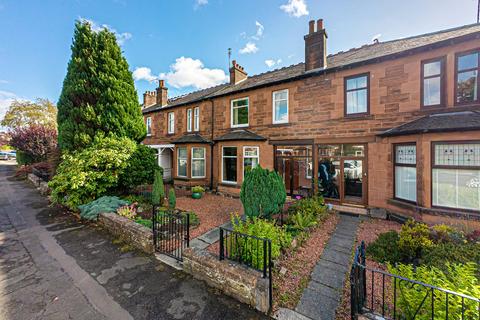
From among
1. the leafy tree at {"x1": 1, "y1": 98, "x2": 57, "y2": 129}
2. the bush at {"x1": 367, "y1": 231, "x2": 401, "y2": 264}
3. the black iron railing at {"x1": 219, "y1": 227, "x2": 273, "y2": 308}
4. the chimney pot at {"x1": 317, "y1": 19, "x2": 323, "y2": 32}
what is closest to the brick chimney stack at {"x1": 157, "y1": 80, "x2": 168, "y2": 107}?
the chimney pot at {"x1": 317, "y1": 19, "x2": 323, "y2": 32}

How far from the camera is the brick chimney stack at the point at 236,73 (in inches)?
552

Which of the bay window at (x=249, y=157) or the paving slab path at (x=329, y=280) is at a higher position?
the bay window at (x=249, y=157)

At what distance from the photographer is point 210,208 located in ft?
30.1

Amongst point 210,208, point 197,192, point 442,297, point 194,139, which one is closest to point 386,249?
point 442,297

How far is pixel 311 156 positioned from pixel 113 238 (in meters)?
9.00

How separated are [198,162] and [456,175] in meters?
12.4

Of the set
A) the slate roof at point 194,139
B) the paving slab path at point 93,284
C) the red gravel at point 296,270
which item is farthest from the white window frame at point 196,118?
the red gravel at point 296,270

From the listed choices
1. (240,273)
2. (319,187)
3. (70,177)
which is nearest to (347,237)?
(319,187)

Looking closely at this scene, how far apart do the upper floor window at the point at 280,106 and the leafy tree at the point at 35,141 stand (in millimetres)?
22569

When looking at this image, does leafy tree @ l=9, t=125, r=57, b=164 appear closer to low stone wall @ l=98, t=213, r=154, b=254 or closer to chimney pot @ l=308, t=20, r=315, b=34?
low stone wall @ l=98, t=213, r=154, b=254

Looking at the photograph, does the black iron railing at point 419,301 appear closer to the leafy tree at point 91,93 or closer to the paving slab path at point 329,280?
the paving slab path at point 329,280

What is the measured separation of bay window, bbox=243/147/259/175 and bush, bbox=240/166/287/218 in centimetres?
494

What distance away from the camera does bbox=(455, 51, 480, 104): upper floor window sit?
6.54 metres

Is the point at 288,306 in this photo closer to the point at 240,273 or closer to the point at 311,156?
the point at 240,273
